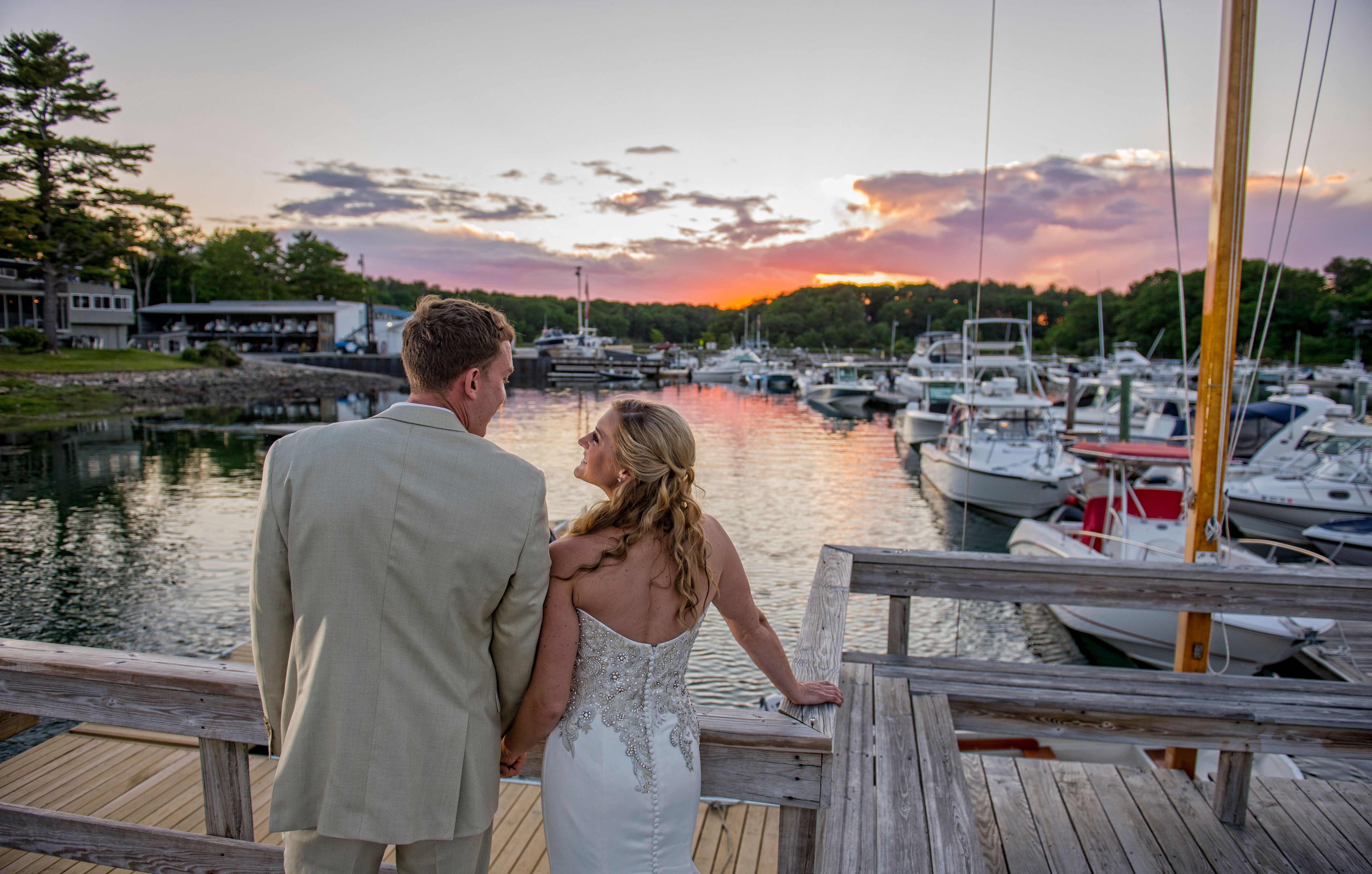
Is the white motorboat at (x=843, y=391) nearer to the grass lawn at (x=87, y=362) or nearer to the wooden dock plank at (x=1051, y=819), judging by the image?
the grass lawn at (x=87, y=362)

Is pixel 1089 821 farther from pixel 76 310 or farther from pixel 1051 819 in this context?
pixel 76 310

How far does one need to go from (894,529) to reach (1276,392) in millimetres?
29205

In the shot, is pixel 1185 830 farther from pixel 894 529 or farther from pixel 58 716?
pixel 894 529

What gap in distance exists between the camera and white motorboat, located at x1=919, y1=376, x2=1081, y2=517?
55.3 ft

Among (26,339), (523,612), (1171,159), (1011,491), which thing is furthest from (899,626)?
(26,339)

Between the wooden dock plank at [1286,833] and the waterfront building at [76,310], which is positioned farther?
the waterfront building at [76,310]

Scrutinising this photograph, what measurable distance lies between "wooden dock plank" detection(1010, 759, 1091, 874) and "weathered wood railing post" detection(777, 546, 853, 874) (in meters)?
1.34

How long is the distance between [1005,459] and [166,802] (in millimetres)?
17075

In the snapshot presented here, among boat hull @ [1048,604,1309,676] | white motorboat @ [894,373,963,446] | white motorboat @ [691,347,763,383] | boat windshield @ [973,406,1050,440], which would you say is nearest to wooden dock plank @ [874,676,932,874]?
boat hull @ [1048,604,1309,676]

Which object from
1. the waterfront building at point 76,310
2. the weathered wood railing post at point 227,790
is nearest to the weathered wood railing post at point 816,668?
the weathered wood railing post at point 227,790

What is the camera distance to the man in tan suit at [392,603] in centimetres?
142

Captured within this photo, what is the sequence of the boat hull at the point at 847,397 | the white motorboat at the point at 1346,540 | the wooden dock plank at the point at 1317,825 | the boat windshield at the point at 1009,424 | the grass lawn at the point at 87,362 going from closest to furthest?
the wooden dock plank at the point at 1317,825 < the white motorboat at the point at 1346,540 < the boat windshield at the point at 1009,424 < the grass lawn at the point at 87,362 < the boat hull at the point at 847,397

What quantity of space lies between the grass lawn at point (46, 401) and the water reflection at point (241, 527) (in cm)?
276

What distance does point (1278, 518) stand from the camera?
15.2 meters
